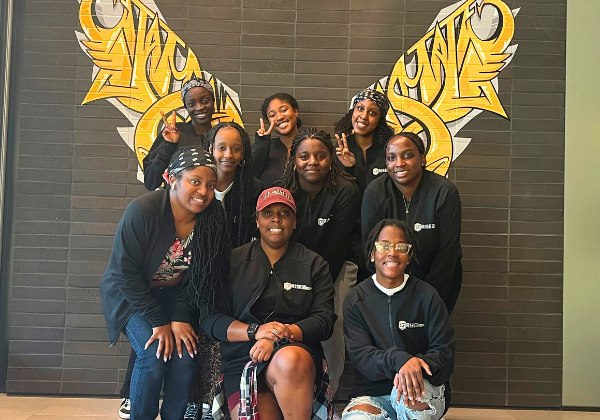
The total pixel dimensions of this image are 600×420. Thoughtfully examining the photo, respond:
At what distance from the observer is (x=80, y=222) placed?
12.9ft

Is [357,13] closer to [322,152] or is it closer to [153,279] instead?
[322,152]

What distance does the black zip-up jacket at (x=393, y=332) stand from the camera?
2.62m

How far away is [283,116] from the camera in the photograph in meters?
3.63

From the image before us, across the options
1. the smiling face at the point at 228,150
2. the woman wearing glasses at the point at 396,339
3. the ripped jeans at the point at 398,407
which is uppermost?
the smiling face at the point at 228,150

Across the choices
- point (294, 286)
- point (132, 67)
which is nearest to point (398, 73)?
point (132, 67)

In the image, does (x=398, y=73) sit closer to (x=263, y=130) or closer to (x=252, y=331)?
(x=263, y=130)

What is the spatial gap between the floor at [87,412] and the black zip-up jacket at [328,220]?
50.9 inches

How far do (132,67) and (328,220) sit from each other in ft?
5.76

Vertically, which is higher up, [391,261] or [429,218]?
[429,218]

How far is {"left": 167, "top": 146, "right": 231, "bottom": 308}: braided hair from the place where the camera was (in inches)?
109

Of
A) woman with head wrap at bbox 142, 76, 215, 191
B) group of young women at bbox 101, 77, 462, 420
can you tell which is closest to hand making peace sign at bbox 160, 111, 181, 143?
woman with head wrap at bbox 142, 76, 215, 191

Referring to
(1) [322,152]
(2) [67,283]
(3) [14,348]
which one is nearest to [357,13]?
(1) [322,152]

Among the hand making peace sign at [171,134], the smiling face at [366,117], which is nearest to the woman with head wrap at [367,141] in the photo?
the smiling face at [366,117]

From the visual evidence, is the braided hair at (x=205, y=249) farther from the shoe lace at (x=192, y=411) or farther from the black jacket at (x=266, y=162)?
the black jacket at (x=266, y=162)
